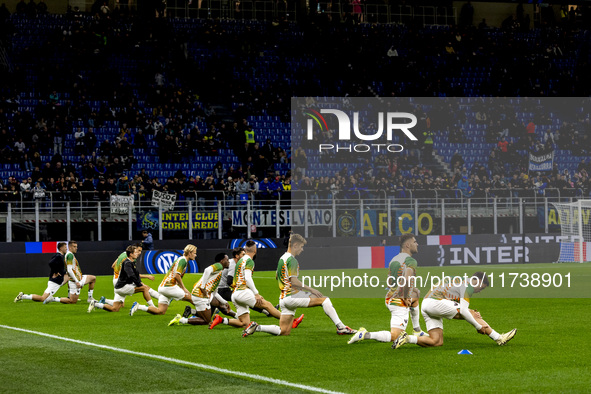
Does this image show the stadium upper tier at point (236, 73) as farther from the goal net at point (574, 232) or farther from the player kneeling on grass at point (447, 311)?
the player kneeling on grass at point (447, 311)

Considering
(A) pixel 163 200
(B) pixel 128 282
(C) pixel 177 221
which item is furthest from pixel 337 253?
(B) pixel 128 282

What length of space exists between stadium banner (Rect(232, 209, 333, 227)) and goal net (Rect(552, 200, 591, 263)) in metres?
8.85

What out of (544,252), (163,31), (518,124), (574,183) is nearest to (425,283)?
(544,252)

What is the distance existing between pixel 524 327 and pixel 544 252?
19.4m

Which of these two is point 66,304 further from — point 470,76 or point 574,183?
point 470,76

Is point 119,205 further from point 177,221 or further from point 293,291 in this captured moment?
point 293,291

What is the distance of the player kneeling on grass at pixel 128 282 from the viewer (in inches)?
783

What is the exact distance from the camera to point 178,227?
32.6 m

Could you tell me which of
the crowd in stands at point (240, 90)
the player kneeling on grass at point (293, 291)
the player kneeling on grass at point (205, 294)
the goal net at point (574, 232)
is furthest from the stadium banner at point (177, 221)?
the player kneeling on grass at point (293, 291)

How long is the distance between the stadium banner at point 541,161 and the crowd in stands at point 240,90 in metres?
0.39

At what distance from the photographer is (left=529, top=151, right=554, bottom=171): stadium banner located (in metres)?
37.7

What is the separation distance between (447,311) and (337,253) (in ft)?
66.7

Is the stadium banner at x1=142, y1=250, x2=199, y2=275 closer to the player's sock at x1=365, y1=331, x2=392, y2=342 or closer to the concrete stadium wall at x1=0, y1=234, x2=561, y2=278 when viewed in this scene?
the concrete stadium wall at x1=0, y1=234, x2=561, y2=278

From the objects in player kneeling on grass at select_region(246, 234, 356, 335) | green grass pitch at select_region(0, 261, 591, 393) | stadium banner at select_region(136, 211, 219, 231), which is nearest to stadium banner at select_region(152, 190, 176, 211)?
stadium banner at select_region(136, 211, 219, 231)
